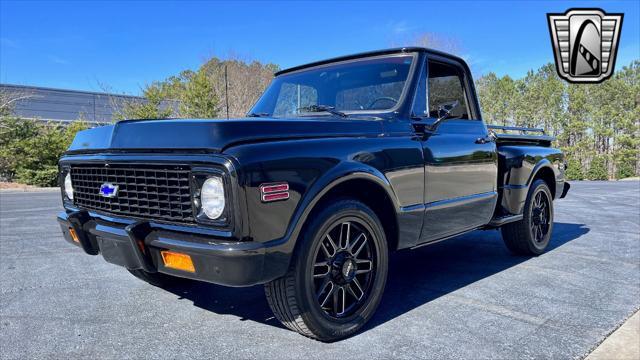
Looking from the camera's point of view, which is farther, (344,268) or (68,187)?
(68,187)

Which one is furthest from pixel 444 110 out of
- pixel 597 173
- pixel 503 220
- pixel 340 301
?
pixel 597 173

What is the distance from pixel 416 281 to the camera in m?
4.00

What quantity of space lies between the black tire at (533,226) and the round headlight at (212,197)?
363cm

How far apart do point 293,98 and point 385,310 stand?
1.94 m

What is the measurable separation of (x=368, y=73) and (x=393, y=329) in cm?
201

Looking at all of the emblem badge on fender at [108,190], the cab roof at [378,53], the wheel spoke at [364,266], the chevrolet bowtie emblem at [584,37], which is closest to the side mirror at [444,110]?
the cab roof at [378,53]

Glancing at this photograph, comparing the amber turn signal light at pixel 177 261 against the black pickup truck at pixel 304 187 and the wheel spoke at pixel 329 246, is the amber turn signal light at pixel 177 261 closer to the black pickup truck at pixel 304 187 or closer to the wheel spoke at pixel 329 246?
the black pickup truck at pixel 304 187

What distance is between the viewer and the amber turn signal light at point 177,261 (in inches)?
94.7

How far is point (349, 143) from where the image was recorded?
2.88 meters

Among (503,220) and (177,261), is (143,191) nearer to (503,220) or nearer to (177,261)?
(177,261)

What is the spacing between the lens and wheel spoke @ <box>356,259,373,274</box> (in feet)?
9.81

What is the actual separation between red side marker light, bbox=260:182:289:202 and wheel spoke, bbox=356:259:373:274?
2.78 feet

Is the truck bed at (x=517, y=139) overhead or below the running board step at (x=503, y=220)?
overhead

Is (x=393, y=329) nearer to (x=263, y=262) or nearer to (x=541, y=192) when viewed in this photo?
(x=263, y=262)
